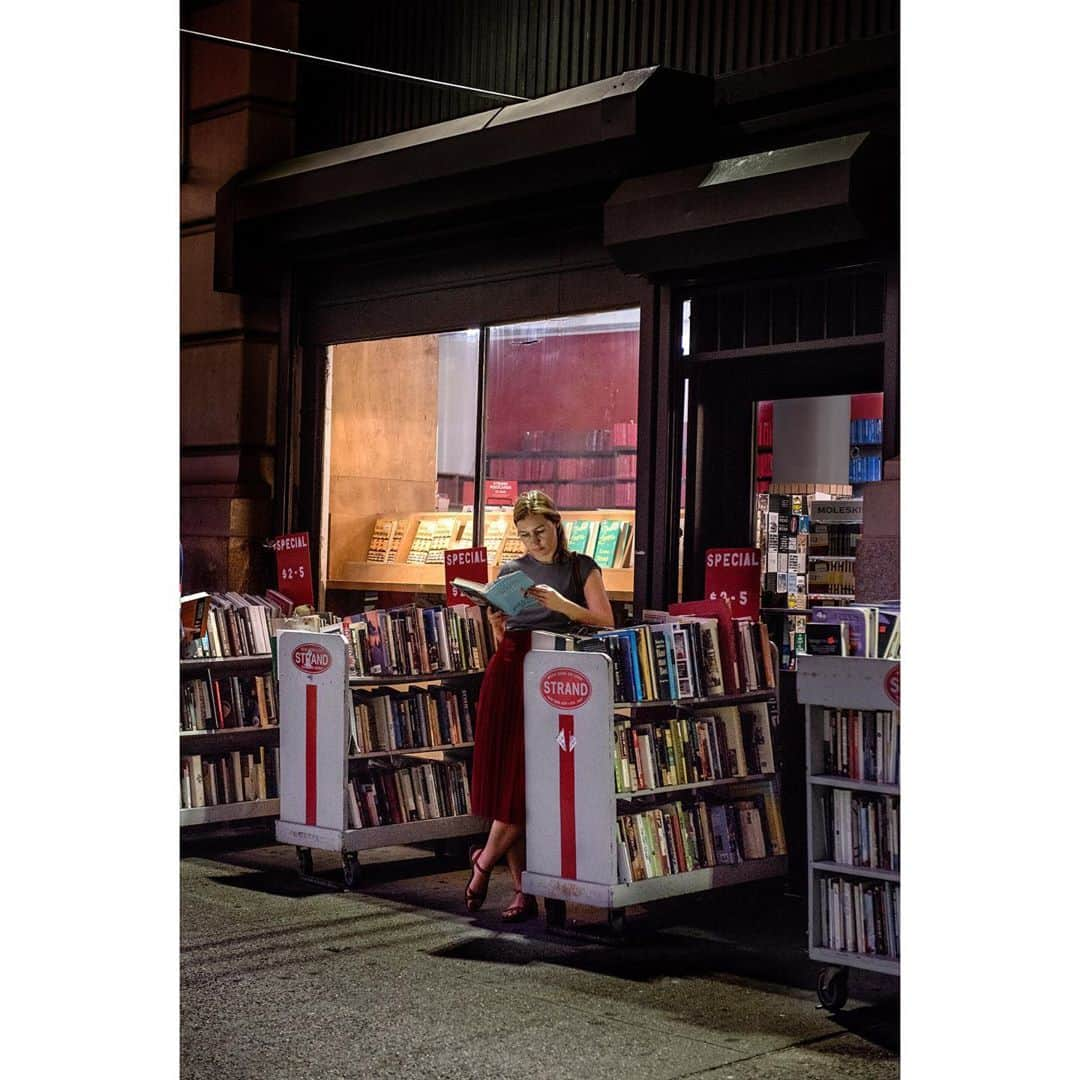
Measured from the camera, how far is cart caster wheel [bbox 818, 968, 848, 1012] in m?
5.19

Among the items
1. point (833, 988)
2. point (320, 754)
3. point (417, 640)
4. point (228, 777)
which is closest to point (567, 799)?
point (833, 988)

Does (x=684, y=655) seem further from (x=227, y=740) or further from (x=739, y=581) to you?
(x=227, y=740)

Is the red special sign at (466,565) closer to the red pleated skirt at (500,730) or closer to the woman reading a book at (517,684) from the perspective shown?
Result: the woman reading a book at (517,684)

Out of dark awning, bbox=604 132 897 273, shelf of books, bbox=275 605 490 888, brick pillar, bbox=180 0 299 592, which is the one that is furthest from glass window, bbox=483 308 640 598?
brick pillar, bbox=180 0 299 592

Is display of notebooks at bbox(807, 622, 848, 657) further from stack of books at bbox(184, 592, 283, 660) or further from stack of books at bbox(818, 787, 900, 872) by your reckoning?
stack of books at bbox(184, 592, 283, 660)

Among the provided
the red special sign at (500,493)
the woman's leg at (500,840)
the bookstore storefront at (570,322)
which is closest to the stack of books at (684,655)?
the woman's leg at (500,840)

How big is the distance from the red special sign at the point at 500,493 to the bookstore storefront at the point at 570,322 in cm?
1

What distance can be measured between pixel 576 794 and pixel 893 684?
1.58 m

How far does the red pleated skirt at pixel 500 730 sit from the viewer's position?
664 cm

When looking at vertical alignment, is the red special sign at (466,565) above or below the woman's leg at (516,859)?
above

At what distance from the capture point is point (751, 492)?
28.0 feet
